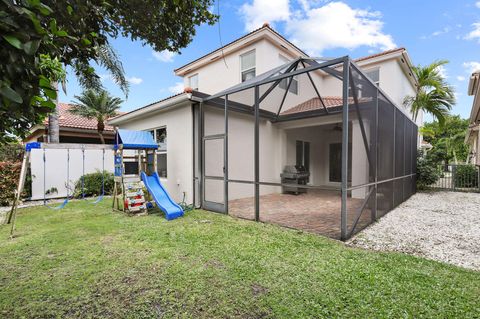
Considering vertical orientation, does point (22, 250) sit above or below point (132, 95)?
below

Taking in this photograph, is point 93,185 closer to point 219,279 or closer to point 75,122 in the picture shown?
point 75,122

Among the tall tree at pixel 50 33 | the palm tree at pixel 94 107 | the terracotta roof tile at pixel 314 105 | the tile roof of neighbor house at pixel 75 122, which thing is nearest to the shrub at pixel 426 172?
the terracotta roof tile at pixel 314 105

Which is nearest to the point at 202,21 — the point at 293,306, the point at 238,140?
the point at 293,306

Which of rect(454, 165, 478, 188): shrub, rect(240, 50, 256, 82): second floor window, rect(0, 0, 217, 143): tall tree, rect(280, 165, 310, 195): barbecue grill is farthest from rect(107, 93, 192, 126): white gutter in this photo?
rect(454, 165, 478, 188): shrub

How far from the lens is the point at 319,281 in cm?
258

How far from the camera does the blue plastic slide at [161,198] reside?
5.43 metres

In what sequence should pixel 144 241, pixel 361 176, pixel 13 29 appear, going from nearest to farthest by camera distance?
1. pixel 13 29
2. pixel 144 241
3. pixel 361 176

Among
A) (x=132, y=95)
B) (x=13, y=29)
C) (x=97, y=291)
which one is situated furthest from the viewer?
(x=132, y=95)

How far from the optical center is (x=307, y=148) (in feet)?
35.2

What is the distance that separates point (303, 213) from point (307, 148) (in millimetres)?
5317

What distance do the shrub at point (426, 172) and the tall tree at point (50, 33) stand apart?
35.9ft

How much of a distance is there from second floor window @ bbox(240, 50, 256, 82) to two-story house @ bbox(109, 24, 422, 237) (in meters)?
0.04

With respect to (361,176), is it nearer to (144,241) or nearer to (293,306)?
(293,306)

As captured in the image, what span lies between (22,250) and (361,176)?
21.6 feet
